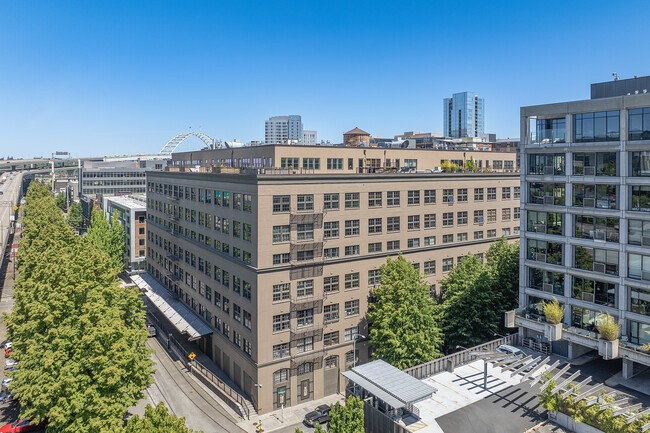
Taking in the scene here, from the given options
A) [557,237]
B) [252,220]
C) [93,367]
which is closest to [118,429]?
[93,367]

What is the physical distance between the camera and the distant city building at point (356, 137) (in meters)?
77.7

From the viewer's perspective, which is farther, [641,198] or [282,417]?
[282,417]

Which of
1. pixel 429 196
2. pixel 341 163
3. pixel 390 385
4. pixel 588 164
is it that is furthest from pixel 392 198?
pixel 390 385

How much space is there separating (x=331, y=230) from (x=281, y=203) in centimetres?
776

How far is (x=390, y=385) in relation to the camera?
34.4 meters

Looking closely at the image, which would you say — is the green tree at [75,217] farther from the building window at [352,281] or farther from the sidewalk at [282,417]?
the sidewalk at [282,417]

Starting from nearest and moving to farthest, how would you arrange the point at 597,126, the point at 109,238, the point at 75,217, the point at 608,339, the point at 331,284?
the point at 608,339 < the point at 597,126 < the point at 331,284 < the point at 109,238 < the point at 75,217

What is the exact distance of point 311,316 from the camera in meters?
56.7

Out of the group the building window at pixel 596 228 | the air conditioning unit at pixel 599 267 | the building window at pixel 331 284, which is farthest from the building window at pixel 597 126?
the building window at pixel 331 284

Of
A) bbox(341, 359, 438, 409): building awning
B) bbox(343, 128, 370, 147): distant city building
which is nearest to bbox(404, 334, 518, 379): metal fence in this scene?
bbox(341, 359, 438, 409): building awning

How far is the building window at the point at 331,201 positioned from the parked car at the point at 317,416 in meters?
23.3

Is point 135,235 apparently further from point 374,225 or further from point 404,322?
point 404,322

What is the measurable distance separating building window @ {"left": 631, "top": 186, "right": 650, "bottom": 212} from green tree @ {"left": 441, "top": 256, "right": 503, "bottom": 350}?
846 inches

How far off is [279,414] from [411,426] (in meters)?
26.1
